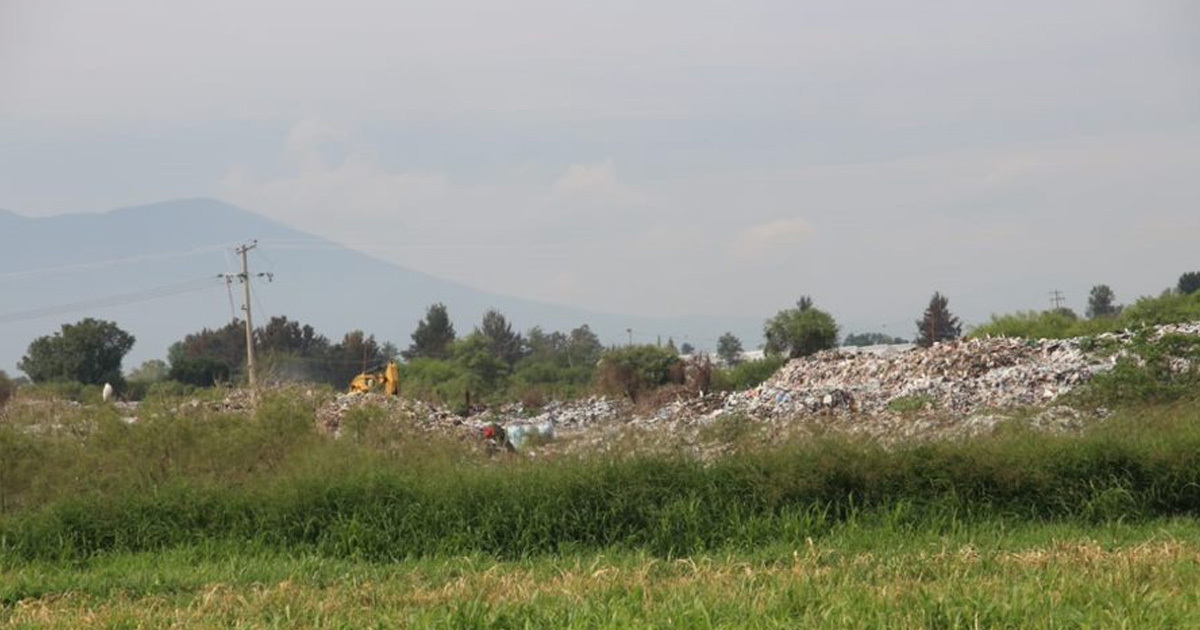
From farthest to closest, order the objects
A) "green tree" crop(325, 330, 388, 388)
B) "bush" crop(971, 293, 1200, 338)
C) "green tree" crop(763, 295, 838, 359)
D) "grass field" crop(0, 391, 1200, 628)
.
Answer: "green tree" crop(325, 330, 388, 388), "green tree" crop(763, 295, 838, 359), "bush" crop(971, 293, 1200, 338), "grass field" crop(0, 391, 1200, 628)

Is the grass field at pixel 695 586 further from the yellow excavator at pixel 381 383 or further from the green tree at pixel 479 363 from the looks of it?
the green tree at pixel 479 363

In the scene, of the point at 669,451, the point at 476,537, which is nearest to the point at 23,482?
the point at 476,537

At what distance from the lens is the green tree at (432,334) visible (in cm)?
5266

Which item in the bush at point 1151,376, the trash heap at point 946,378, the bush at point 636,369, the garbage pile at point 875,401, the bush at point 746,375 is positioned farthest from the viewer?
the bush at point 636,369

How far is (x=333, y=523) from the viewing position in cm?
999

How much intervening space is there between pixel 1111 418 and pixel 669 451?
4211mm

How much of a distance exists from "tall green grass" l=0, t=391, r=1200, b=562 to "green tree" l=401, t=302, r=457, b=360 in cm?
4139

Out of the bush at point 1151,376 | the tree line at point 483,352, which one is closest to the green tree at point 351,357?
the tree line at point 483,352

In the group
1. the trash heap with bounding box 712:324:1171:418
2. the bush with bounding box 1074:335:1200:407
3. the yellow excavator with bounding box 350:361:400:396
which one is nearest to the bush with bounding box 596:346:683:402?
the trash heap with bounding box 712:324:1171:418

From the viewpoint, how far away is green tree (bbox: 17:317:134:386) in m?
39.8

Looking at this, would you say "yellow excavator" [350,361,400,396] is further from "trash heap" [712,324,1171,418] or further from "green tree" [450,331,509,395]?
"green tree" [450,331,509,395]

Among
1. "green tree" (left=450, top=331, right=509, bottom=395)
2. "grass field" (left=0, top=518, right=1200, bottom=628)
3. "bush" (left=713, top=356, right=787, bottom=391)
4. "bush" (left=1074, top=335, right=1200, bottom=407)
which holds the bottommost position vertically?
"grass field" (left=0, top=518, right=1200, bottom=628)

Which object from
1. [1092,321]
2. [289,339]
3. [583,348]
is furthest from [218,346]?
[1092,321]

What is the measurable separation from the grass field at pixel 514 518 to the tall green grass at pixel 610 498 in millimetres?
17
